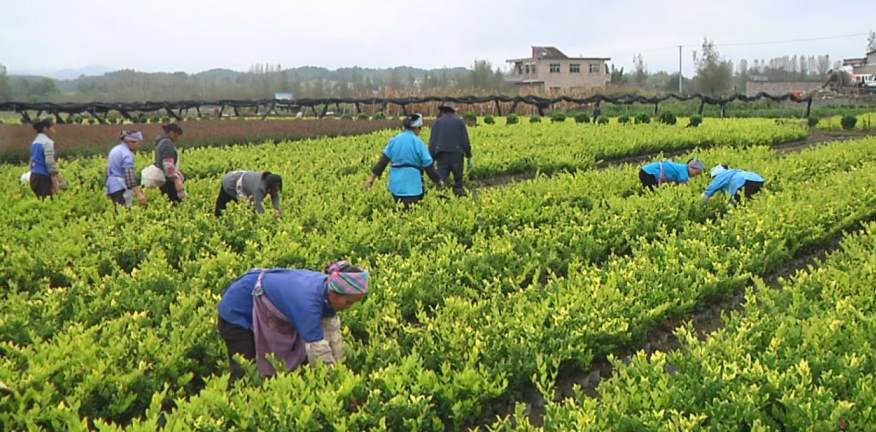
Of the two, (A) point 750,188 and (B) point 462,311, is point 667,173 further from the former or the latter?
(B) point 462,311

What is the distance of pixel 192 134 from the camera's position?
21984 millimetres

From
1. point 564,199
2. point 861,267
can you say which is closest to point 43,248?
point 564,199

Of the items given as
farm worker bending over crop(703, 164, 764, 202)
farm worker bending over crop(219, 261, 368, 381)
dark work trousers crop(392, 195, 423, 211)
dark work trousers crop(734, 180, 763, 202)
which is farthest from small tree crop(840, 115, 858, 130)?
farm worker bending over crop(219, 261, 368, 381)

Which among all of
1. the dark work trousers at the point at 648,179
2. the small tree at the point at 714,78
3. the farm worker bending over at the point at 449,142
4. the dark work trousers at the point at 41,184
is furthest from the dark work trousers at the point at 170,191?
the small tree at the point at 714,78

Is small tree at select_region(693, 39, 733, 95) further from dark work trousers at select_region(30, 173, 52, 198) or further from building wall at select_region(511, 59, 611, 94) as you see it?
dark work trousers at select_region(30, 173, 52, 198)

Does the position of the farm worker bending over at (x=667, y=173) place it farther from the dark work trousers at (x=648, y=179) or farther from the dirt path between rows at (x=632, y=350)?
the dirt path between rows at (x=632, y=350)

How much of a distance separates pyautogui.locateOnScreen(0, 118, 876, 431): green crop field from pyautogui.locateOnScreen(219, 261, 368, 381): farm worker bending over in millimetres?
240

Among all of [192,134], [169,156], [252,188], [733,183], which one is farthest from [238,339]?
[192,134]

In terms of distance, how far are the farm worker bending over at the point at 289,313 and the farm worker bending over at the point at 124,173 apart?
5.15 m

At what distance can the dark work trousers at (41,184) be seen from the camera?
10078 mm

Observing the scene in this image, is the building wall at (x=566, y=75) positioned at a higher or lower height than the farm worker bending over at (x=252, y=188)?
higher

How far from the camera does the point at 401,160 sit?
8648 mm

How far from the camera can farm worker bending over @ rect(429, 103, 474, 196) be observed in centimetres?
1053

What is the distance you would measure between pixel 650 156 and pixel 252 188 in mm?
13386
